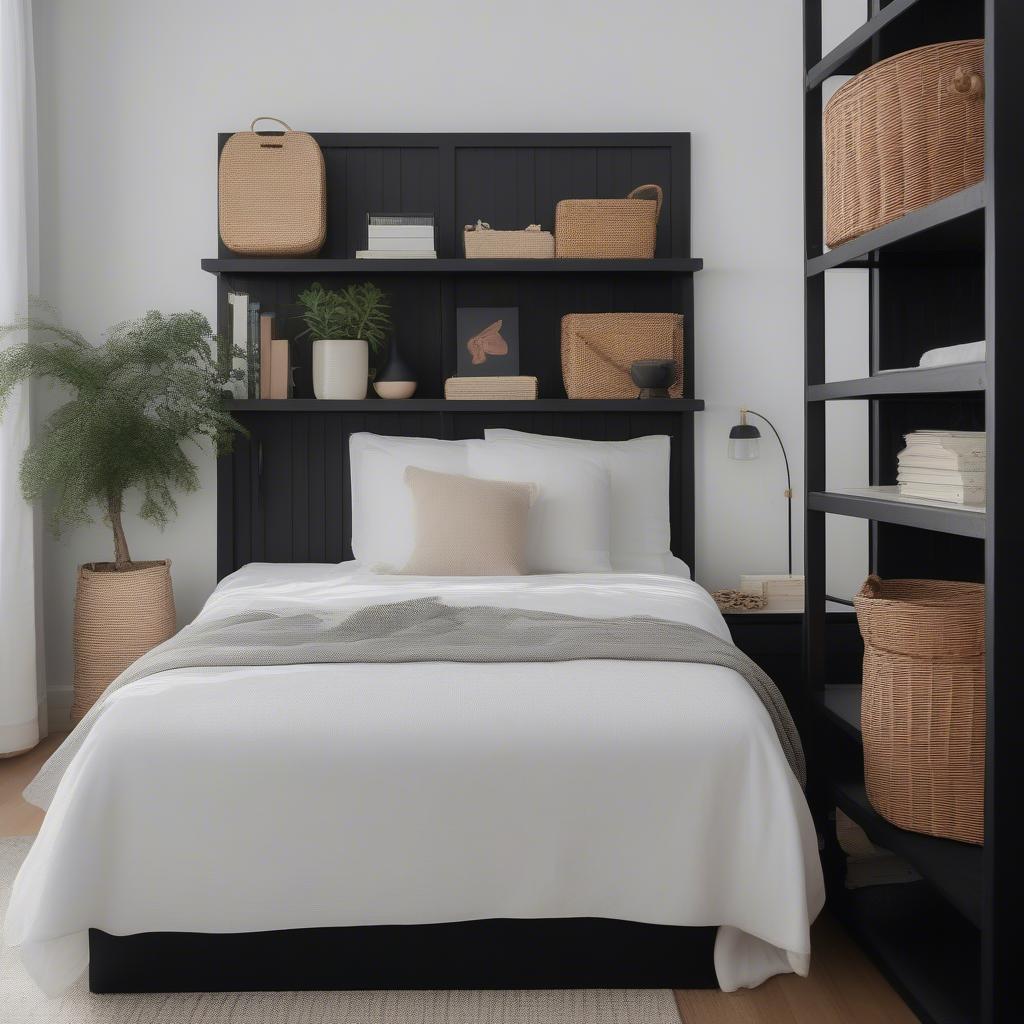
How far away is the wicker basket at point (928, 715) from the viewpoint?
198 centimetres

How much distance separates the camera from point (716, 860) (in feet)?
6.46

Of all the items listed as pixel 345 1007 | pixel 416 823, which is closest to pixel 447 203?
pixel 416 823

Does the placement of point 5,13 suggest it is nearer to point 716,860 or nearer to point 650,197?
point 650,197

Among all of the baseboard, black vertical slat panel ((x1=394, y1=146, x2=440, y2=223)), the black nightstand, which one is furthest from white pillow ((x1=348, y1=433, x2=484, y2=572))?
the baseboard

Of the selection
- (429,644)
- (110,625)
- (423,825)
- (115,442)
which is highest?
(115,442)

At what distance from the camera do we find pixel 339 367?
383 cm

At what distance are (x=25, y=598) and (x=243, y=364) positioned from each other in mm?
1164

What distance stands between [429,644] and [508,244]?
201 cm

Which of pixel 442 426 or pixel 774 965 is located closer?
pixel 774 965

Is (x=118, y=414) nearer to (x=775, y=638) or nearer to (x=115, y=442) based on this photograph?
(x=115, y=442)

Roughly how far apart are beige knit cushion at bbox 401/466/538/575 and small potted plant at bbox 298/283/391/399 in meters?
0.71

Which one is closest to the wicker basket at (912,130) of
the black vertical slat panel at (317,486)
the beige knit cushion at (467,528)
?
the beige knit cushion at (467,528)

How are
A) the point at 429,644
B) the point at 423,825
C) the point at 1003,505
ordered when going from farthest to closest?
the point at 429,644 < the point at 423,825 < the point at 1003,505

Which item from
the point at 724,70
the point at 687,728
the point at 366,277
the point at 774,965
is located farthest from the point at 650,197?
the point at 774,965
